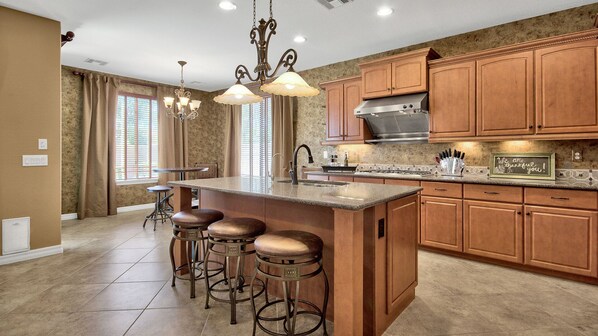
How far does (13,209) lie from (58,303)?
5.78ft

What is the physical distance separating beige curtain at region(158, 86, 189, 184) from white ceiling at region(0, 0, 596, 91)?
1560 millimetres

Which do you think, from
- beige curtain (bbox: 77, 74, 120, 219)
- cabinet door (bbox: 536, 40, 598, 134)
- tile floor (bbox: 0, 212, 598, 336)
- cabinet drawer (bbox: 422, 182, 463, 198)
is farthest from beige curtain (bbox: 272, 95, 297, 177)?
cabinet door (bbox: 536, 40, 598, 134)

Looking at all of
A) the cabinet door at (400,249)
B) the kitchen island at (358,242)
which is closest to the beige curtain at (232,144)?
the kitchen island at (358,242)

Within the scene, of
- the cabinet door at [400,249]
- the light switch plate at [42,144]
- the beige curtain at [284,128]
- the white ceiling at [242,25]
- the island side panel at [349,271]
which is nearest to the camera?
the island side panel at [349,271]

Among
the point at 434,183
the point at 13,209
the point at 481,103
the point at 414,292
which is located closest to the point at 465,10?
the point at 481,103

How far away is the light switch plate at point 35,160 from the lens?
11.5ft

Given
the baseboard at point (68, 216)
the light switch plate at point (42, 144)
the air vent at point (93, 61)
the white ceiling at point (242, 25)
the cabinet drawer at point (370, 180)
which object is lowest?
the baseboard at point (68, 216)

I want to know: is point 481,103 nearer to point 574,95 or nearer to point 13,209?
point 574,95

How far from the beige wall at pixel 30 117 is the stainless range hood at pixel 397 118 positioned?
13.1 feet

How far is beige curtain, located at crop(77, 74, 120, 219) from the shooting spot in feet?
18.7

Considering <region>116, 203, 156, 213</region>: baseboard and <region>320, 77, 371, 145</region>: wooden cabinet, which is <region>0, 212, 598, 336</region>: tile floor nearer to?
<region>320, 77, 371, 145</region>: wooden cabinet

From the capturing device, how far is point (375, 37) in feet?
13.9

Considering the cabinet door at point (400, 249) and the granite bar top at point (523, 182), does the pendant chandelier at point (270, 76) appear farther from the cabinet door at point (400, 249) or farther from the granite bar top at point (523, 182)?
the granite bar top at point (523, 182)

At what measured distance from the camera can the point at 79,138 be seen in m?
5.80
